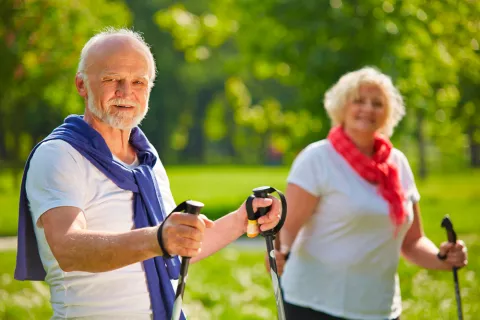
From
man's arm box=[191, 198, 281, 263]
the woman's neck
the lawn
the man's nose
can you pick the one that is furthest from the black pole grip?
Result: the lawn

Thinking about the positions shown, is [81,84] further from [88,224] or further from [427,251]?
[427,251]

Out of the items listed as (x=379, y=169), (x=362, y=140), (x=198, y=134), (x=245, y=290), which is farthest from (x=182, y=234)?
(x=198, y=134)

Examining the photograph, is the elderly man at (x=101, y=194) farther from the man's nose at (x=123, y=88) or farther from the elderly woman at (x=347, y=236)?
the elderly woman at (x=347, y=236)

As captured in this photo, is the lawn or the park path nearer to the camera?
the lawn

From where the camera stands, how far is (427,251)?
3.95m

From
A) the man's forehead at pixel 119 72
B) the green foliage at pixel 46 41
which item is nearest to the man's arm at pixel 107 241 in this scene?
the man's forehead at pixel 119 72

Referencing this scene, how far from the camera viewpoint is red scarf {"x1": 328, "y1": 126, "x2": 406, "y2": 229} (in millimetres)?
3801

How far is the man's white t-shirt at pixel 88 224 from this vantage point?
233cm

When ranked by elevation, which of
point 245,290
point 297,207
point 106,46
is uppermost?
point 106,46

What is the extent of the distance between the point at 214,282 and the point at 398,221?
Result: 5.28 metres

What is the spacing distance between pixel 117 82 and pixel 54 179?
15.4 inches

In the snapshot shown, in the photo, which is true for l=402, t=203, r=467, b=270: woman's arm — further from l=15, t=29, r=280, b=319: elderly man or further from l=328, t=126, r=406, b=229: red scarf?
l=15, t=29, r=280, b=319: elderly man

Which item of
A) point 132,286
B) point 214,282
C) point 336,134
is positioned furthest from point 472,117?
point 132,286

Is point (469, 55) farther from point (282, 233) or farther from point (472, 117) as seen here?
point (282, 233)
